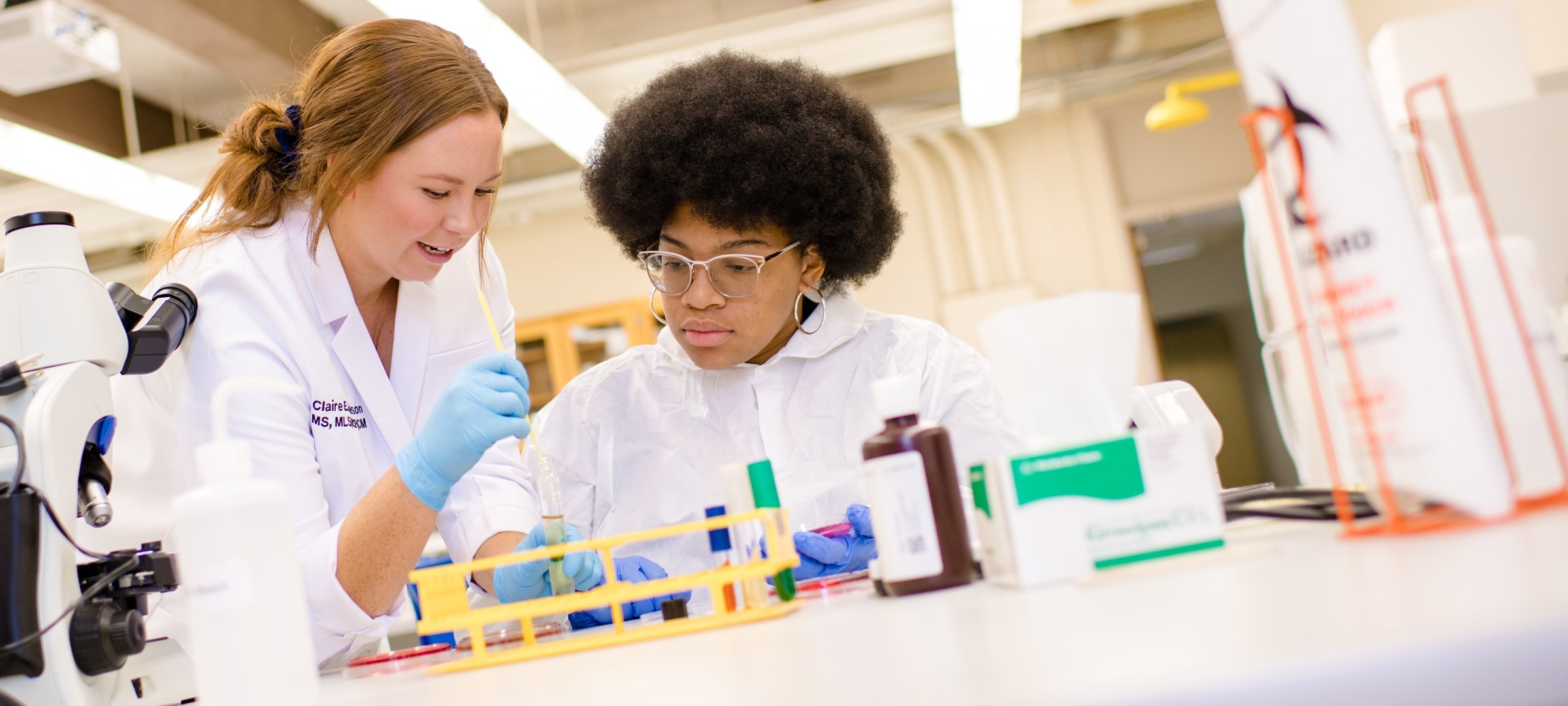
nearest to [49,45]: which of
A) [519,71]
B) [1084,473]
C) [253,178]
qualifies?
[519,71]

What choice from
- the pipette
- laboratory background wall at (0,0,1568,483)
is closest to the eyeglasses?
the pipette

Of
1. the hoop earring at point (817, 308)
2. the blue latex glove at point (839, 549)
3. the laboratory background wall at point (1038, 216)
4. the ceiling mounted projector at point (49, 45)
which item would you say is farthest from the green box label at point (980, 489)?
the laboratory background wall at point (1038, 216)

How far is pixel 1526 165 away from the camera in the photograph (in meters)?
1.28

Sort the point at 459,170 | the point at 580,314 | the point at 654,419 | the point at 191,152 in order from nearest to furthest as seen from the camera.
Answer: the point at 459,170, the point at 654,419, the point at 191,152, the point at 580,314

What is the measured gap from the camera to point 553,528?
108 centimetres

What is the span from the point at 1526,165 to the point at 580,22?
17.5 feet

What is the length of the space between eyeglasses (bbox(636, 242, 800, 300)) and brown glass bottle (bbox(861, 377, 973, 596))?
2.60 feet

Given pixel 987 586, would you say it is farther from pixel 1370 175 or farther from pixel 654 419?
pixel 654 419

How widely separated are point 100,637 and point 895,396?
2.49 ft

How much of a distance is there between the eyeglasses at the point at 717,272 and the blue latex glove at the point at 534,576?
1.62 feet

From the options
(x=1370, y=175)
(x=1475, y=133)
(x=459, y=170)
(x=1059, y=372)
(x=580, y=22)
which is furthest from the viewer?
(x=580, y=22)

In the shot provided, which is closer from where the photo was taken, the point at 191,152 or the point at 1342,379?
the point at 1342,379

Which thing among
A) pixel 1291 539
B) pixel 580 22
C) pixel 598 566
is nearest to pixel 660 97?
pixel 598 566

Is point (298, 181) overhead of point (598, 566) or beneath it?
overhead
